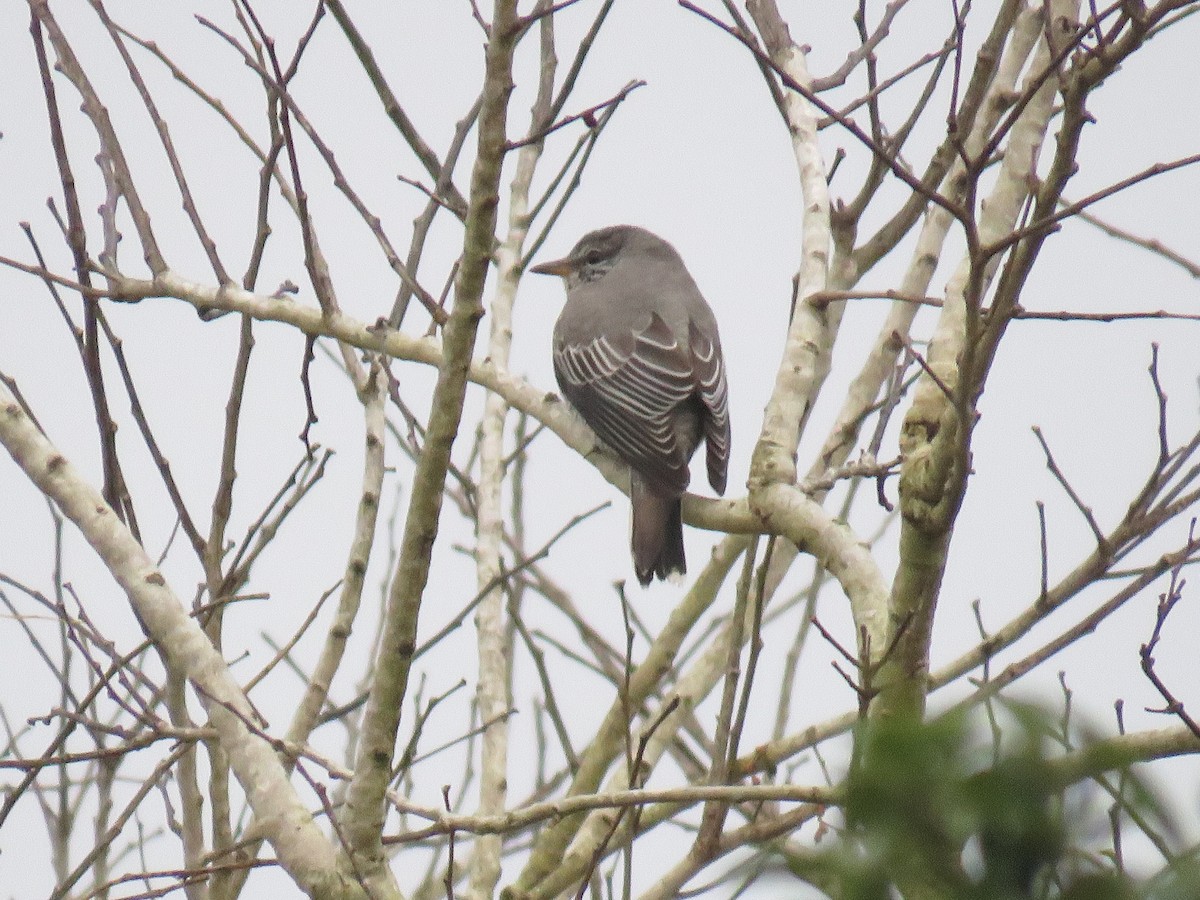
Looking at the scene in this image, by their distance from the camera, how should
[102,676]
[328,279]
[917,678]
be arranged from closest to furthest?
[917,678]
[102,676]
[328,279]

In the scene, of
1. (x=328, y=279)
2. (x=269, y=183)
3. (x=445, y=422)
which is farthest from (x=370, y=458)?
(x=445, y=422)

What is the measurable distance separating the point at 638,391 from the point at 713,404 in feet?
1.06

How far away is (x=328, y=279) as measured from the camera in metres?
4.46

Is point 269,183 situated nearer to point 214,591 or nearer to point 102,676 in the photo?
point 214,591

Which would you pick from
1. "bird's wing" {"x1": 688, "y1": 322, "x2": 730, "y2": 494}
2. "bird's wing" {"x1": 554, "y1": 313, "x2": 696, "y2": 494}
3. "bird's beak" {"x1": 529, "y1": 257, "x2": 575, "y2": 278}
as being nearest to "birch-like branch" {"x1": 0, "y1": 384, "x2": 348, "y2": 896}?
"bird's wing" {"x1": 554, "y1": 313, "x2": 696, "y2": 494}

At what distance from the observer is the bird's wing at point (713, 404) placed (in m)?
6.11

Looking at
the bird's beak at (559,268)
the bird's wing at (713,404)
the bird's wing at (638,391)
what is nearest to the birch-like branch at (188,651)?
→ the bird's wing at (638,391)

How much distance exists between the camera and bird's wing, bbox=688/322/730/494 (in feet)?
20.1

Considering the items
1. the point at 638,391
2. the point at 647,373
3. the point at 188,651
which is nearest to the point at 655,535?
the point at 638,391

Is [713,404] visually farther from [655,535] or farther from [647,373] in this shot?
[655,535]

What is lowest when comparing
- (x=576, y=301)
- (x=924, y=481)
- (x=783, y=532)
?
(x=924, y=481)

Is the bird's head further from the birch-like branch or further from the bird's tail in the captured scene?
the birch-like branch

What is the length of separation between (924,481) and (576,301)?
4.66 metres

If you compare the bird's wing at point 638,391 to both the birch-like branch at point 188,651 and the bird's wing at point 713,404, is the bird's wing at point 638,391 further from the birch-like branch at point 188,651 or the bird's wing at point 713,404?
the birch-like branch at point 188,651
